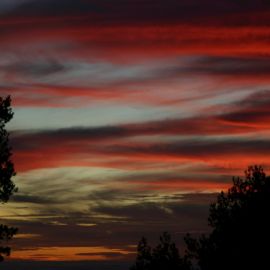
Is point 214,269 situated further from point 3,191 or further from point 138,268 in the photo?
point 3,191

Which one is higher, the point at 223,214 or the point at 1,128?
the point at 1,128

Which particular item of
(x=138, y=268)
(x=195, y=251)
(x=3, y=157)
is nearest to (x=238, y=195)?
(x=195, y=251)

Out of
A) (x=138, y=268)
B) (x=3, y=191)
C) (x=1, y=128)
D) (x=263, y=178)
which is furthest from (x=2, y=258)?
(x=263, y=178)

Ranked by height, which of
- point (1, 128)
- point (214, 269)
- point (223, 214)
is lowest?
point (214, 269)

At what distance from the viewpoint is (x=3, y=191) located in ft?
179

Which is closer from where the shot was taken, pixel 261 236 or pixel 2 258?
pixel 2 258

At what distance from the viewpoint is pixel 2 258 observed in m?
54.1

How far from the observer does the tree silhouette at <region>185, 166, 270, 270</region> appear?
6041 centimetres

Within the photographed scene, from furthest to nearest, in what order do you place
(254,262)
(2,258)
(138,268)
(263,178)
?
(138,268) < (263,178) < (254,262) < (2,258)

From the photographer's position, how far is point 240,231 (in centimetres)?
6191

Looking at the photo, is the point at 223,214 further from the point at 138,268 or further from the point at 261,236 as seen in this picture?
the point at 138,268

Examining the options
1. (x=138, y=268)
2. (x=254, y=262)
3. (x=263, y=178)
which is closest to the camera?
(x=254, y=262)

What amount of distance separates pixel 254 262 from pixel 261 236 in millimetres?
2650

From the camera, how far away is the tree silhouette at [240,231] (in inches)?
2378
